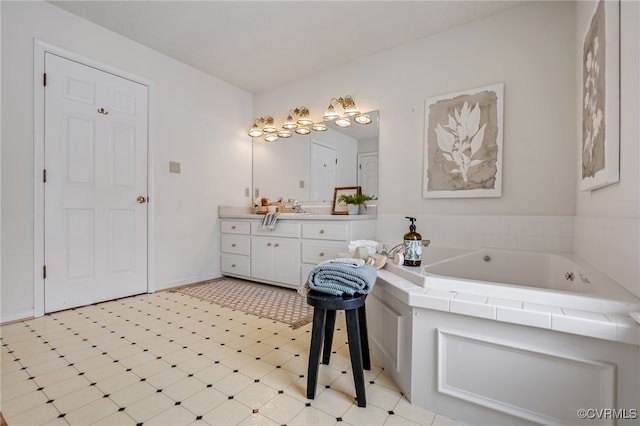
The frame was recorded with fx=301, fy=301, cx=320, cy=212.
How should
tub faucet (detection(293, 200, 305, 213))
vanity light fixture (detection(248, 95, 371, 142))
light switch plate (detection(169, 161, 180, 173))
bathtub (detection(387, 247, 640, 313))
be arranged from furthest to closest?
tub faucet (detection(293, 200, 305, 213))
light switch plate (detection(169, 161, 180, 173))
vanity light fixture (detection(248, 95, 371, 142))
bathtub (detection(387, 247, 640, 313))

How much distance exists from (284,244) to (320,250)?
0.47m

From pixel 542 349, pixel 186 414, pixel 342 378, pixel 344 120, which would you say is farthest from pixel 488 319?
pixel 344 120

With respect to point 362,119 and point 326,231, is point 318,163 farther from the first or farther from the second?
point 326,231

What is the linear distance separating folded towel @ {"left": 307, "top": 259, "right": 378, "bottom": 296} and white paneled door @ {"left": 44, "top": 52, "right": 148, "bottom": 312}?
242cm

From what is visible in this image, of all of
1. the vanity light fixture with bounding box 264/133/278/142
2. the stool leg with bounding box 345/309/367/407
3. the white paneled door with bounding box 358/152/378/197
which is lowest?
the stool leg with bounding box 345/309/367/407

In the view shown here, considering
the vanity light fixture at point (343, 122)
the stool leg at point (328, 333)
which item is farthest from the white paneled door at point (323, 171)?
the stool leg at point (328, 333)

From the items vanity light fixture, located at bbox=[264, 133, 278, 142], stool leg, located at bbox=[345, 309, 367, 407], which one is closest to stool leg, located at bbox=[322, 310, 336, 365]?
stool leg, located at bbox=[345, 309, 367, 407]

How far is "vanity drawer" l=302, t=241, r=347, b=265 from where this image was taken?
2891 mm

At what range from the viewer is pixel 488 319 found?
1.15 m

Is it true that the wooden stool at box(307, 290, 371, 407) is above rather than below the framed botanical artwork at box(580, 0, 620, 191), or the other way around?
below

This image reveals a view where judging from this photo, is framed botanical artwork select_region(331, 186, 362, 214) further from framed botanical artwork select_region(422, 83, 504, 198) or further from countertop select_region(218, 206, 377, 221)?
framed botanical artwork select_region(422, 83, 504, 198)

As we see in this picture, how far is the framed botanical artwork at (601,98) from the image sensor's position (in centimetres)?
137

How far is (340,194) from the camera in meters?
3.39

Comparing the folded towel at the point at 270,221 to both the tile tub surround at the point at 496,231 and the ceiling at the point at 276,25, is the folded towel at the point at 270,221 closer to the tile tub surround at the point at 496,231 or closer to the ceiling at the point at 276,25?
the tile tub surround at the point at 496,231
